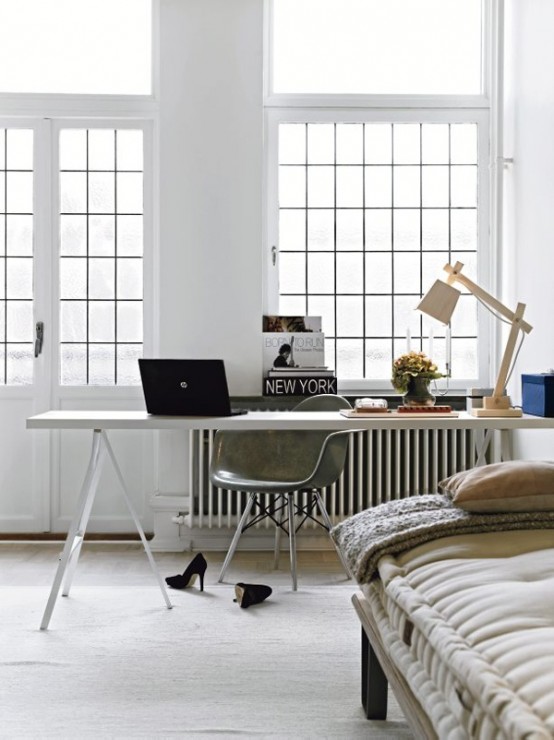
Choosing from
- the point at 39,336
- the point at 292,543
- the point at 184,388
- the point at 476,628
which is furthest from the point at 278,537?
the point at 476,628

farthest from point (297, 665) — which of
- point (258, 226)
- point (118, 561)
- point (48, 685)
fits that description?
point (258, 226)

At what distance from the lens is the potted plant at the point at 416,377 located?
153 inches

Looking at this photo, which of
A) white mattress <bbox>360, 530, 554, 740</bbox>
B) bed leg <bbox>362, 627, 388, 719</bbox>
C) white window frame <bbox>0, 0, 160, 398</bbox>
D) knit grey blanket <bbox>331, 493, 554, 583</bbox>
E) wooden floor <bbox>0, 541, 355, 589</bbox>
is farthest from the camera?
white window frame <bbox>0, 0, 160, 398</bbox>

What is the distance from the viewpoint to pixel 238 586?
12.9 feet

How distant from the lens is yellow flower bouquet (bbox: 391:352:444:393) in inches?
153

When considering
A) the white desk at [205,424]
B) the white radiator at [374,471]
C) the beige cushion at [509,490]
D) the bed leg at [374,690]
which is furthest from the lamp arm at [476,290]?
the bed leg at [374,690]

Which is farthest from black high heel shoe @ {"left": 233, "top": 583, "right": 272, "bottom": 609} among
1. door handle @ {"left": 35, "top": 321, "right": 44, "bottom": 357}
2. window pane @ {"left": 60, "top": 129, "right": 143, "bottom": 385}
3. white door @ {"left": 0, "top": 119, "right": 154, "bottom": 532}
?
door handle @ {"left": 35, "top": 321, "right": 44, "bottom": 357}

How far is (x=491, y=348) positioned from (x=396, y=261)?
2.49 ft

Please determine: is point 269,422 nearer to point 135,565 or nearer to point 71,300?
point 135,565

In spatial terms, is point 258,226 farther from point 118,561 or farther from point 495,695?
point 495,695

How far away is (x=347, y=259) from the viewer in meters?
5.42

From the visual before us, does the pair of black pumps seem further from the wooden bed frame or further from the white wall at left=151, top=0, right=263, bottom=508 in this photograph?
the wooden bed frame

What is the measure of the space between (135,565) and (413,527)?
2837 millimetres

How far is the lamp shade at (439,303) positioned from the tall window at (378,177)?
1.63 m
